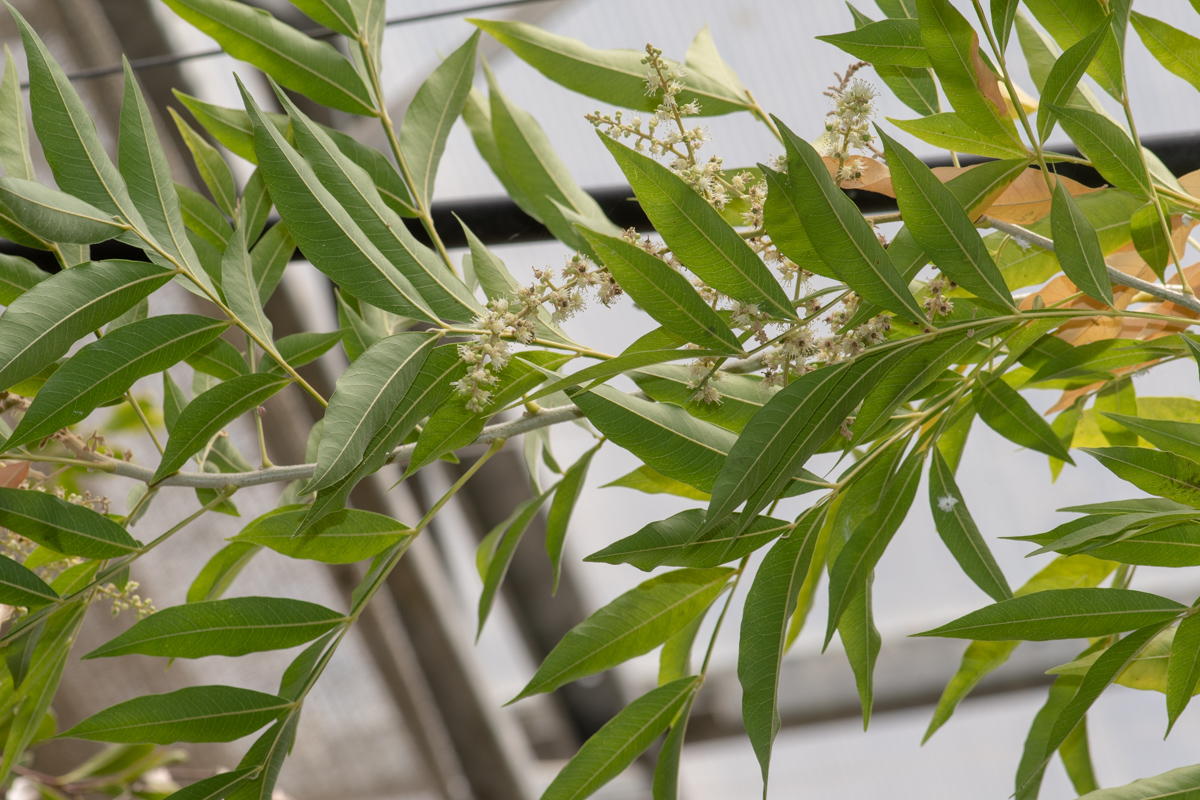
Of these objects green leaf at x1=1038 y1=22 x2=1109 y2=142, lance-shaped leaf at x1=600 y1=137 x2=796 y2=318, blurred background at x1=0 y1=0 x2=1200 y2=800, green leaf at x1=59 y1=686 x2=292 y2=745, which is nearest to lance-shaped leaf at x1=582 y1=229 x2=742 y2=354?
lance-shaped leaf at x1=600 y1=137 x2=796 y2=318

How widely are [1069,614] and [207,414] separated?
0.99 ft

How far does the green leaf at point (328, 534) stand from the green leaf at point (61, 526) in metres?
0.05

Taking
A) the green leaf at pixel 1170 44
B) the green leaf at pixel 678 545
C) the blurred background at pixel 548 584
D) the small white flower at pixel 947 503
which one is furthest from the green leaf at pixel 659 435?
the blurred background at pixel 548 584

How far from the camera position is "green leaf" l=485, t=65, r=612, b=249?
416mm

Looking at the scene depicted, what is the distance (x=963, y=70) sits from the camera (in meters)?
0.26

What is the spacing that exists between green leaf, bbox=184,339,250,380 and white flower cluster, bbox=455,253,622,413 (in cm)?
16

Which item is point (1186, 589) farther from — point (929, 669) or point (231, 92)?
point (231, 92)

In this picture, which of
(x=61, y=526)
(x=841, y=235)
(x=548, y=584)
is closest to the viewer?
(x=841, y=235)

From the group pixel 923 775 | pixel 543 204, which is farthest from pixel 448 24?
pixel 923 775

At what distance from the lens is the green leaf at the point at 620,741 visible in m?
0.35

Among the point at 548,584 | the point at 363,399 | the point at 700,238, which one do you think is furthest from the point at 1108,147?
the point at 548,584

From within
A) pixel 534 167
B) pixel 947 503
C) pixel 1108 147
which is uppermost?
pixel 534 167

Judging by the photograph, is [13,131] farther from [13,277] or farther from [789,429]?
[789,429]

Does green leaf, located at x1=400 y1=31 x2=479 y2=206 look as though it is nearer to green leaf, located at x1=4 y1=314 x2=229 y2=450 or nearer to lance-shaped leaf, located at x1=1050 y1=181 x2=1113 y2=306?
green leaf, located at x1=4 y1=314 x2=229 y2=450
